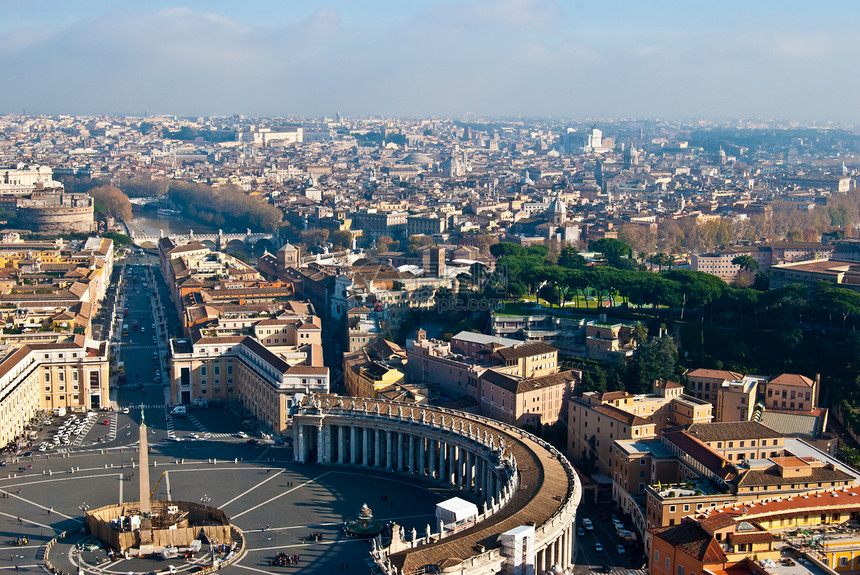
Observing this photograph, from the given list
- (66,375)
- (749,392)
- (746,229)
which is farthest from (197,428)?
(746,229)

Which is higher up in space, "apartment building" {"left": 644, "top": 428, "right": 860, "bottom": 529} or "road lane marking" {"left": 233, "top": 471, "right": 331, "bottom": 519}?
"apartment building" {"left": 644, "top": 428, "right": 860, "bottom": 529}

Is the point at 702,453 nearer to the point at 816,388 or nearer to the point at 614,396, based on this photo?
the point at 614,396

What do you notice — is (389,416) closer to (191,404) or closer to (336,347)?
(191,404)

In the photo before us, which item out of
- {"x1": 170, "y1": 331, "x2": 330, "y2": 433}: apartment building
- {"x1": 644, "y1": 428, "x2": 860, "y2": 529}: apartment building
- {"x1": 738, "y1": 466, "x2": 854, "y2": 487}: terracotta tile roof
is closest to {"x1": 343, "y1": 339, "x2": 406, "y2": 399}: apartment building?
{"x1": 170, "y1": 331, "x2": 330, "y2": 433}: apartment building

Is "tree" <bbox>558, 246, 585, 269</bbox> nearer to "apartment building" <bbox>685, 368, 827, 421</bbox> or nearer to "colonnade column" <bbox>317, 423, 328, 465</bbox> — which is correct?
Answer: "apartment building" <bbox>685, 368, 827, 421</bbox>

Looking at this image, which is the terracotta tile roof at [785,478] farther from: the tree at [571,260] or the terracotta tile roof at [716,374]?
the tree at [571,260]
